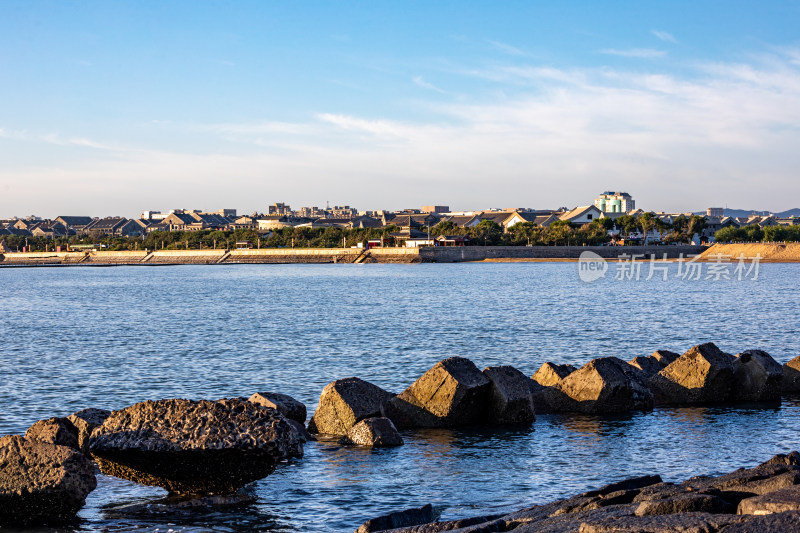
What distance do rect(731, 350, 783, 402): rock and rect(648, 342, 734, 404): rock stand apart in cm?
22

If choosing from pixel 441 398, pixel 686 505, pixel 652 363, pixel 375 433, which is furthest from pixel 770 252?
pixel 686 505

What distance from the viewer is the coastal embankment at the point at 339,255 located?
128625 millimetres

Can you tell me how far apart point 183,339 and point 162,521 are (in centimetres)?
2266

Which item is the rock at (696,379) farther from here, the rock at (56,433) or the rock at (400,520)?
the rock at (56,433)

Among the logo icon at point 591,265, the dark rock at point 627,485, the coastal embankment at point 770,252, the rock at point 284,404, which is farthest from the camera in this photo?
the coastal embankment at point 770,252

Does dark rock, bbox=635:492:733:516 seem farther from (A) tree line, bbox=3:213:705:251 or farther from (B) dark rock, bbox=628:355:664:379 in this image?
(A) tree line, bbox=3:213:705:251

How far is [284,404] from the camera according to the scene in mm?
14445

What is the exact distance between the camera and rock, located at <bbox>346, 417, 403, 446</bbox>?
13453 mm

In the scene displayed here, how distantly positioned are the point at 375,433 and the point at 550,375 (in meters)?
4.82

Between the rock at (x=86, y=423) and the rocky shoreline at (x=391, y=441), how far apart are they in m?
0.02

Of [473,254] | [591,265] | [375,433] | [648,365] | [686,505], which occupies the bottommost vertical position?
[375,433]

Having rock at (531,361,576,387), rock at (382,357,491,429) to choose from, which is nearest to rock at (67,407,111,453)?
A: rock at (382,357,491,429)

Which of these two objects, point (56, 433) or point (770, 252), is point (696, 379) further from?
point (770, 252)

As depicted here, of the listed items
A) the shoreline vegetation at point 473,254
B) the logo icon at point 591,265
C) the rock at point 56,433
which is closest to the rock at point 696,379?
the rock at point 56,433
